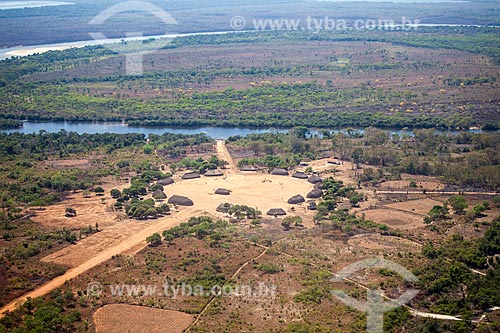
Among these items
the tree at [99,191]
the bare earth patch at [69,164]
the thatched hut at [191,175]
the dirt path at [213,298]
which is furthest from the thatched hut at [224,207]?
the bare earth patch at [69,164]

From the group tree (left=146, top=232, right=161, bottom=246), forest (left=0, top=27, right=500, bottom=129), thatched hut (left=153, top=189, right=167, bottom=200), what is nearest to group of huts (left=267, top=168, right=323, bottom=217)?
thatched hut (left=153, top=189, right=167, bottom=200)

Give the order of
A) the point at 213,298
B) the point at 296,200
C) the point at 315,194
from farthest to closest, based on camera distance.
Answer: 1. the point at 315,194
2. the point at 296,200
3. the point at 213,298

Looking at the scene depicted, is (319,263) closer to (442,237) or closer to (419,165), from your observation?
(442,237)

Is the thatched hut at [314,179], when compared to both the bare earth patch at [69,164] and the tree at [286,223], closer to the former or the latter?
the tree at [286,223]

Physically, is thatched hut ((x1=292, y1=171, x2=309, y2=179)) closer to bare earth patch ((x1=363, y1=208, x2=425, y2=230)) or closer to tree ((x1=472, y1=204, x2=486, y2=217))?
bare earth patch ((x1=363, y1=208, x2=425, y2=230))

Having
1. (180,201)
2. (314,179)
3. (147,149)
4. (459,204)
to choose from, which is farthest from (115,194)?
(459,204)

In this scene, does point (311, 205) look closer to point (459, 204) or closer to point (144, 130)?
point (459, 204)

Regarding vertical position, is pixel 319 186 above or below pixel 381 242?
above
